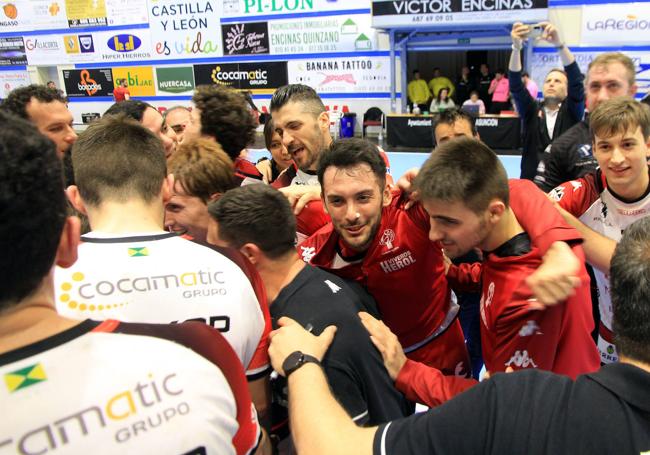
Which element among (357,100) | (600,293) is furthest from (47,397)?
(357,100)

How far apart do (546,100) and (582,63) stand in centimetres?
918

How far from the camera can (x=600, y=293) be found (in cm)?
266

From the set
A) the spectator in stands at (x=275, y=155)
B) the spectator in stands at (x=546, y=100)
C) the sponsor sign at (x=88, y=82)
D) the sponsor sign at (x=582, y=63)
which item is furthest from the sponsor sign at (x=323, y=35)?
the spectator in stands at (x=275, y=155)

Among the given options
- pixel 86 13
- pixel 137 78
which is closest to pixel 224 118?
pixel 137 78

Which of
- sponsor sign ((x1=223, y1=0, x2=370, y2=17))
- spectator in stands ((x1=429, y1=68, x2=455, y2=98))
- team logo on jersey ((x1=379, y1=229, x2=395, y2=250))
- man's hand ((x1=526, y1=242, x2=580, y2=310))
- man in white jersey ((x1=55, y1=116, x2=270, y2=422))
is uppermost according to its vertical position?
sponsor sign ((x1=223, y1=0, x2=370, y2=17))

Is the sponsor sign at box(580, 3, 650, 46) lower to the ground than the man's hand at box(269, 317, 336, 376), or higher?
higher

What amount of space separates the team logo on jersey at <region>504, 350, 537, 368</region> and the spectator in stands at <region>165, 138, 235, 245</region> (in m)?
1.45

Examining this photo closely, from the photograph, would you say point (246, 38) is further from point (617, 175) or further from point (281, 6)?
point (617, 175)

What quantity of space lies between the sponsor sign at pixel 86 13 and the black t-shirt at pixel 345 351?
19.3 meters

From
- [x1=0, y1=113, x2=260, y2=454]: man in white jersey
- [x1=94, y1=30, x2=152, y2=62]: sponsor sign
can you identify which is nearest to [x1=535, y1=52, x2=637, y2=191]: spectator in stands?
[x1=0, y1=113, x2=260, y2=454]: man in white jersey

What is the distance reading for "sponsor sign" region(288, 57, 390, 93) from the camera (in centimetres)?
1493

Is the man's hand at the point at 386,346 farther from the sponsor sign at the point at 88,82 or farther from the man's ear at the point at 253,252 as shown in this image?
the sponsor sign at the point at 88,82

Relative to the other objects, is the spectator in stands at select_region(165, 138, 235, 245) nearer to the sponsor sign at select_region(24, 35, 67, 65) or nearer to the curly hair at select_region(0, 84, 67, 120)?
the curly hair at select_region(0, 84, 67, 120)

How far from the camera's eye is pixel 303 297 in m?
1.73
